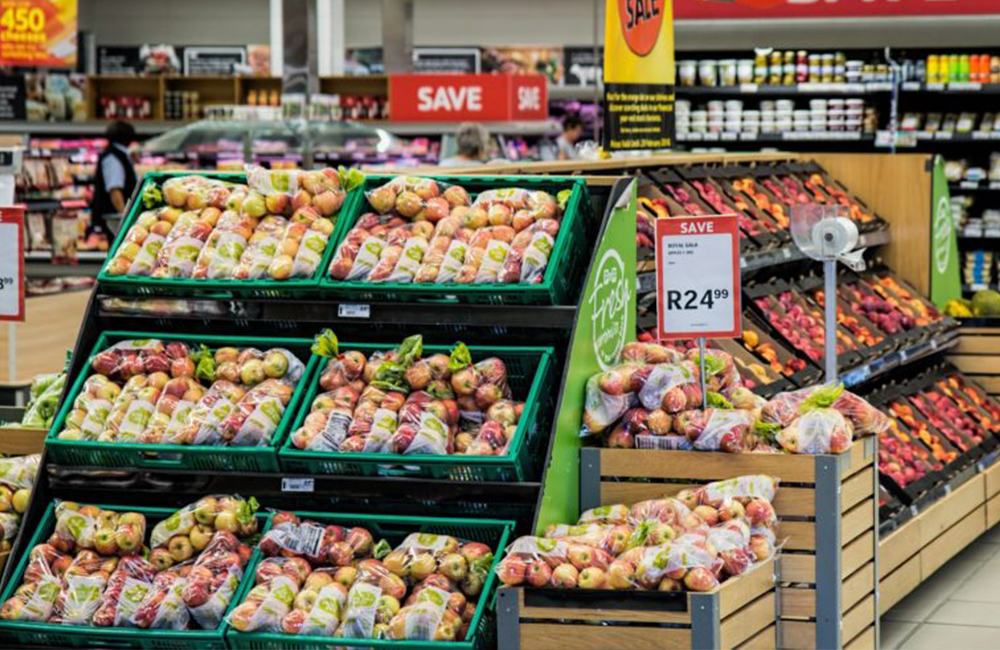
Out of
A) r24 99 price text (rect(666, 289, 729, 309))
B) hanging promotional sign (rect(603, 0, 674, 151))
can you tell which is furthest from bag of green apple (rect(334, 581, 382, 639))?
hanging promotional sign (rect(603, 0, 674, 151))

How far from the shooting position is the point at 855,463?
4.42m

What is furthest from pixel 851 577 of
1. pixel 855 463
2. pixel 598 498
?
pixel 598 498

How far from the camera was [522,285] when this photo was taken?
162 inches

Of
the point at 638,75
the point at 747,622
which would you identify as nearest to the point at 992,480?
the point at 638,75

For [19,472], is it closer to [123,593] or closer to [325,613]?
[123,593]

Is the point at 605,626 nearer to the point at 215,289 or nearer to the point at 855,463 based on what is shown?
the point at 855,463

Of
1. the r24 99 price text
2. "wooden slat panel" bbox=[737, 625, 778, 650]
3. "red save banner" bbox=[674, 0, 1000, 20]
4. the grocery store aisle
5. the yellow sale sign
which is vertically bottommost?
the grocery store aisle

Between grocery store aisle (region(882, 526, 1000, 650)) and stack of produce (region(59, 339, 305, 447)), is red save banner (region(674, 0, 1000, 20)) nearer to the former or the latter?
grocery store aisle (region(882, 526, 1000, 650))

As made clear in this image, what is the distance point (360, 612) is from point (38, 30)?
1216cm

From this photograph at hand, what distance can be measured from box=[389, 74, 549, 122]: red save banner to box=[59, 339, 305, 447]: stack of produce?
9745 millimetres

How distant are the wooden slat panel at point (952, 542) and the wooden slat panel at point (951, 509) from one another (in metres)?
0.03

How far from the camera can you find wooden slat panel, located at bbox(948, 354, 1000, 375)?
26.1 ft

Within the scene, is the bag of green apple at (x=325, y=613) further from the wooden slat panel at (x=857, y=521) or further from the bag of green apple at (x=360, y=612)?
the wooden slat panel at (x=857, y=521)

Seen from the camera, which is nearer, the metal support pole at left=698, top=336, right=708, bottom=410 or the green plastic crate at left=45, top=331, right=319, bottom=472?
the green plastic crate at left=45, top=331, right=319, bottom=472
